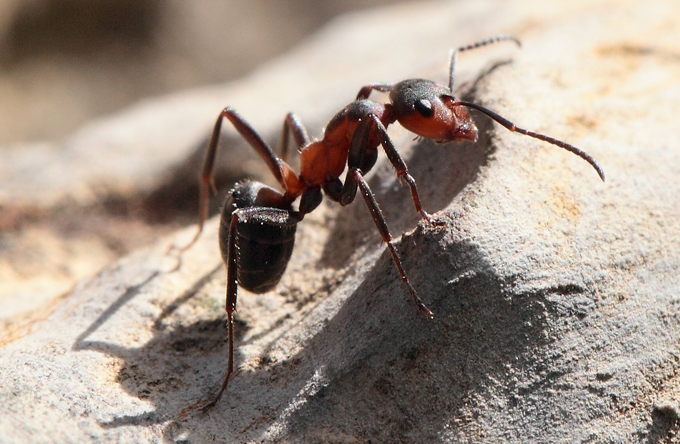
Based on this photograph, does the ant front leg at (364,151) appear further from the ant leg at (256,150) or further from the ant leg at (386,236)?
the ant leg at (256,150)

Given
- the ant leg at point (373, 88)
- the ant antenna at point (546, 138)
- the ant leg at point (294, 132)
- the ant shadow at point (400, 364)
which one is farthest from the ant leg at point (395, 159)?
the ant leg at point (294, 132)

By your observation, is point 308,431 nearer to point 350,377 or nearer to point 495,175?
point 350,377

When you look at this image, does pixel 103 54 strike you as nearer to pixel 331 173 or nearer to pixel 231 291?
pixel 331 173

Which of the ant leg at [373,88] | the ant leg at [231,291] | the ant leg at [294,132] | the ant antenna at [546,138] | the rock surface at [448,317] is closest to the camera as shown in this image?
the rock surface at [448,317]

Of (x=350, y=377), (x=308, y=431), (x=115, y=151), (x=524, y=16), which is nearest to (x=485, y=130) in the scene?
(x=350, y=377)

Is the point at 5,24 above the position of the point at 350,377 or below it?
above

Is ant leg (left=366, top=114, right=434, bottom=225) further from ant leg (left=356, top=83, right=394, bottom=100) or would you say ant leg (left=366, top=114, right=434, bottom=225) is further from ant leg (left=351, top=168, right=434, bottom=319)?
ant leg (left=356, top=83, right=394, bottom=100)

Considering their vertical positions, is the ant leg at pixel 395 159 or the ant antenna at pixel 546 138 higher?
the ant leg at pixel 395 159
